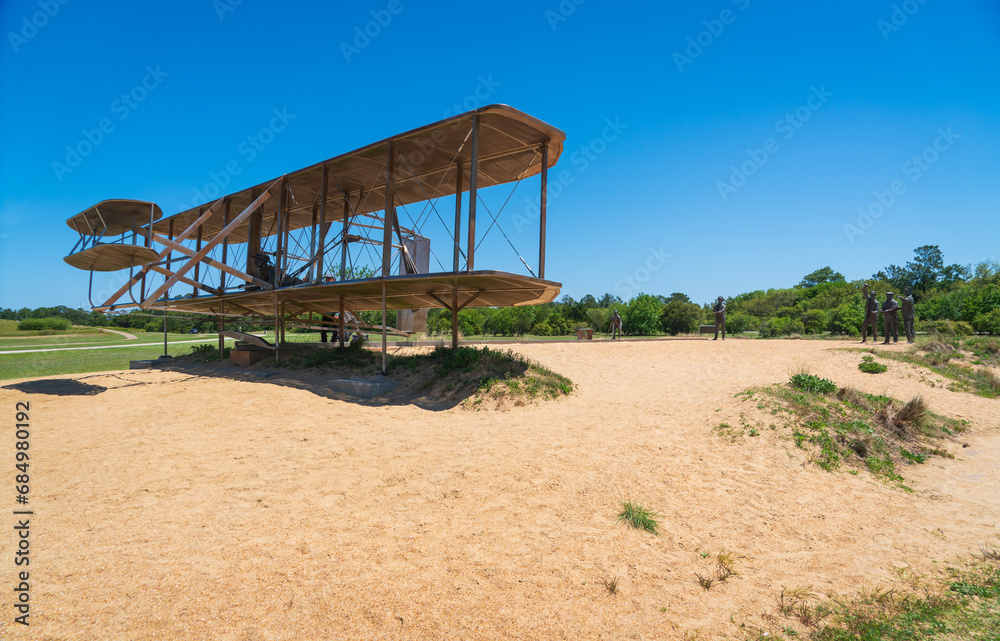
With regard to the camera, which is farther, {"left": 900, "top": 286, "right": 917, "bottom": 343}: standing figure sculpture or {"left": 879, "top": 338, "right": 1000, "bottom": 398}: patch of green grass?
{"left": 900, "top": 286, "right": 917, "bottom": 343}: standing figure sculpture

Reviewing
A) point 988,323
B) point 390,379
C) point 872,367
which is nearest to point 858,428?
point 872,367

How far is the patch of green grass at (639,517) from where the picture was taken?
15.5ft

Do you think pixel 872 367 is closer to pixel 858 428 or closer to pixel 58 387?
pixel 858 428

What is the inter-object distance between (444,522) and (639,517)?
7.47 ft

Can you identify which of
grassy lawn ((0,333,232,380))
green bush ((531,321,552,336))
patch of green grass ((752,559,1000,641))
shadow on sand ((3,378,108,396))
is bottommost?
patch of green grass ((752,559,1000,641))

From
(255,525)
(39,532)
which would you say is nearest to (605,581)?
(255,525)

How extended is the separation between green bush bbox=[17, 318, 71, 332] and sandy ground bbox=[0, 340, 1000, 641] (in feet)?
203

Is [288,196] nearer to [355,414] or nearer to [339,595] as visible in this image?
[355,414]

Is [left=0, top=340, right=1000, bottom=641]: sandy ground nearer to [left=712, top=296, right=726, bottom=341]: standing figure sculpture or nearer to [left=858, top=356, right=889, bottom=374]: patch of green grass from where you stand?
[left=858, top=356, right=889, bottom=374]: patch of green grass

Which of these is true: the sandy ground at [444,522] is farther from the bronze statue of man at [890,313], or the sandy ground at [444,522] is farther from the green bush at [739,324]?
the green bush at [739,324]

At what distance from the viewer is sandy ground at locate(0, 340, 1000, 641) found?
10.8 ft

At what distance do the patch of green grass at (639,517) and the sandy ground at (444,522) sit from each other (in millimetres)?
175

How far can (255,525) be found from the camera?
14.9 ft

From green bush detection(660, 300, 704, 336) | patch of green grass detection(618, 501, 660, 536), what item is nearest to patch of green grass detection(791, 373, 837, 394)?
patch of green grass detection(618, 501, 660, 536)
